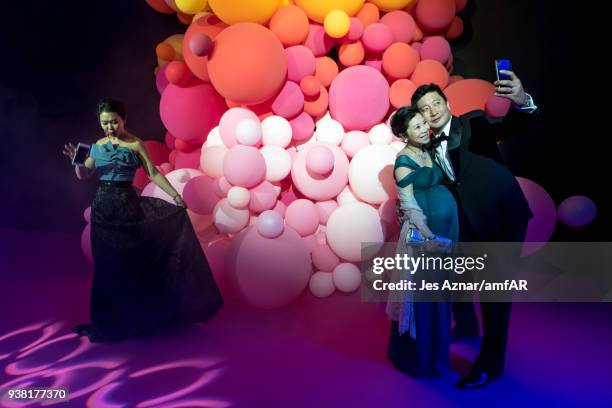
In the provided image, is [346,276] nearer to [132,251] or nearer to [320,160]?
[320,160]

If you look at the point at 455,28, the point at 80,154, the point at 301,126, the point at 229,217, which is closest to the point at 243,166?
the point at 229,217

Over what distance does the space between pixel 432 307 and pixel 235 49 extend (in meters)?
1.96

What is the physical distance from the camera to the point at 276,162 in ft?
10.1

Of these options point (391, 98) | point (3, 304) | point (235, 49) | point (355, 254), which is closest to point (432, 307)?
point (355, 254)

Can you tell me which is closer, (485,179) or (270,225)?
(485,179)

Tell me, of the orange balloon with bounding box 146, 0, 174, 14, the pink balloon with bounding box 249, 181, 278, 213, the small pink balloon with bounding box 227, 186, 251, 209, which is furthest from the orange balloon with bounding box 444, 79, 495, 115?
the orange balloon with bounding box 146, 0, 174, 14

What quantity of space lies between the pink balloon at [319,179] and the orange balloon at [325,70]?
0.56 metres

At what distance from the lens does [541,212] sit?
299 cm

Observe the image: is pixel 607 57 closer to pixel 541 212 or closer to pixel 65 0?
pixel 541 212

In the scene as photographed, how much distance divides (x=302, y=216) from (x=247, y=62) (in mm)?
1040

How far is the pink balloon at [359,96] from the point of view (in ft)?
10.6

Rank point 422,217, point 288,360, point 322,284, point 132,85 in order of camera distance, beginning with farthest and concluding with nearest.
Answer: point 132,85 → point 322,284 → point 288,360 → point 422,217

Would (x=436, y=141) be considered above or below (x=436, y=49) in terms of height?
below

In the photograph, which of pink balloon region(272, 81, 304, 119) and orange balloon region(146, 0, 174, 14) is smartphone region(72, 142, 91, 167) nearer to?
pink balloon region(272, 81, 304, 119)
